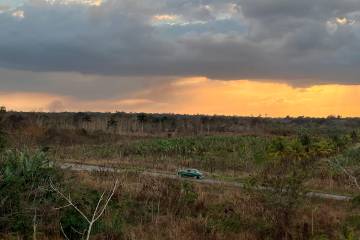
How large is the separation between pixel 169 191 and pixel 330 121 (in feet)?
327

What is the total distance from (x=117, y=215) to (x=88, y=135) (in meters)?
55.0

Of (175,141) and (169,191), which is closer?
(169,191)

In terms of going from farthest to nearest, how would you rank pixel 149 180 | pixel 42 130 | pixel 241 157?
1. pixel 42 130
2. pixel 241 157
3. pixel 149 180

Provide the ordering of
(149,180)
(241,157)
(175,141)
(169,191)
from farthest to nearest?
(175,141), (241,157), (149,180), (169,191)

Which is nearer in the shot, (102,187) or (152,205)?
(152,205)

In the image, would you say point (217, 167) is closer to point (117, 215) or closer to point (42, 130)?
point (117, 215)

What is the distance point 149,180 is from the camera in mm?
22922

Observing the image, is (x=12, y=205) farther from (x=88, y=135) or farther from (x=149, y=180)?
(x=88, y=135)

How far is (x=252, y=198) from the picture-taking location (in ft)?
62.1

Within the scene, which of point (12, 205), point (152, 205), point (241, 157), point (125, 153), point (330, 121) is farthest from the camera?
point (330, 121)

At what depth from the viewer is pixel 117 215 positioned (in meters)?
16.2

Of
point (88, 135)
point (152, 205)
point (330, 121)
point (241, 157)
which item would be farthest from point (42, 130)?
point (330, 121)

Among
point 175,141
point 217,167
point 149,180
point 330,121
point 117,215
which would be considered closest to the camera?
point 117,215

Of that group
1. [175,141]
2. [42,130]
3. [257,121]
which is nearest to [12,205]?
[175,141]
